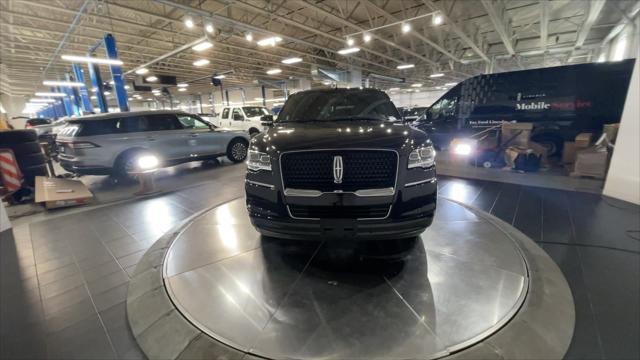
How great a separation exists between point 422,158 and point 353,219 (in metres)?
0.70

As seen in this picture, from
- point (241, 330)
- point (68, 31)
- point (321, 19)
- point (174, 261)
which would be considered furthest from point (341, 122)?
point (68, 31)

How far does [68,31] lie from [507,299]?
1478 cm

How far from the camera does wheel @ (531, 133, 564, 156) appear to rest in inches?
234

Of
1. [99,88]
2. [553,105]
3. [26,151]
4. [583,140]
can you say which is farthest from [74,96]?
[583,140]

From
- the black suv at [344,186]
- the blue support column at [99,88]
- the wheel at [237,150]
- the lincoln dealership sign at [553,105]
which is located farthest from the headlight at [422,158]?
the blue support column at [99,88]

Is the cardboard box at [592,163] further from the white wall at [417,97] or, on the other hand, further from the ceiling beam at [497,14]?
A: the white wall at [417,97]

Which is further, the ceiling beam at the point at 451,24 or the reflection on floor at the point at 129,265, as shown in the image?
the ceiling beam at the point at 451,24

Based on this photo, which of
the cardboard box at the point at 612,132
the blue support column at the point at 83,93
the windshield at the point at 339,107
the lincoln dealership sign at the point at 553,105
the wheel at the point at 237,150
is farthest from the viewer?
the blue support column at the point at 83,93

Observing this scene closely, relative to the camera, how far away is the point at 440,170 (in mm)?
5688

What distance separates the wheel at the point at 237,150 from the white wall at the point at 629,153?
7.65 m

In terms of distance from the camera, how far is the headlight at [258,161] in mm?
1967

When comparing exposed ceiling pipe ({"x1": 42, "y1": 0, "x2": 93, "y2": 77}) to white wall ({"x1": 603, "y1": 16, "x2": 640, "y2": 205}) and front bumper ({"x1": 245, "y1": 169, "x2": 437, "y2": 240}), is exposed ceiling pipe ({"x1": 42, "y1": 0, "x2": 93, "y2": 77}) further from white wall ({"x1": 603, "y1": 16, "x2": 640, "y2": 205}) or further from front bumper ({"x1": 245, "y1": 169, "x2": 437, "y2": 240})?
white wall ({"x1": 603, "y1": 16, "x2": 640, "y2": 205})

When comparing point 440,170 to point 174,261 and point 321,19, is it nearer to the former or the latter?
point 174,261

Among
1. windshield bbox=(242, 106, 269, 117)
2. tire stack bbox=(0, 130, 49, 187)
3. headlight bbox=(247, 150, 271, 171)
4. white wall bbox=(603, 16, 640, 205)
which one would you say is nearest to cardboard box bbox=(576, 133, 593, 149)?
white wall bbox=(603, 16, 640, 205)
